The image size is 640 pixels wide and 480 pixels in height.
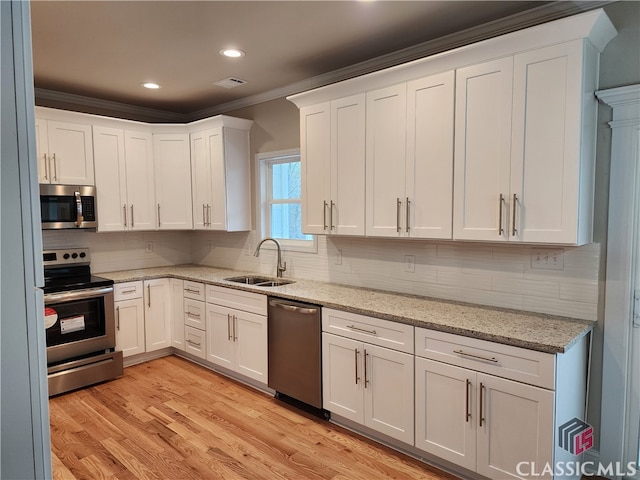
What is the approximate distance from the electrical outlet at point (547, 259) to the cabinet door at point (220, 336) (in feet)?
7.98

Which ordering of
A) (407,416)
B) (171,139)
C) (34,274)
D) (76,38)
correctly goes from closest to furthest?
(34,274) < (407,416) < (76,38) < (171,139)

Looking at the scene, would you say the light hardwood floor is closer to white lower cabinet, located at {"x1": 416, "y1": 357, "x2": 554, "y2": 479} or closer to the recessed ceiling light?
white lower cabinet, located at {"x1": 416, "y1": 357, "x2": 554, "y2": 479}

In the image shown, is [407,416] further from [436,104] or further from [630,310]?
[436,104]

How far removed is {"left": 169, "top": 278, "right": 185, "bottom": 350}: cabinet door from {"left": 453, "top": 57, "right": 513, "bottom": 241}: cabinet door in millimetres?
2886

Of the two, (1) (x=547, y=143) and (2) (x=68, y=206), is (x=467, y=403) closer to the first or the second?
(1) (x=547, y=143)

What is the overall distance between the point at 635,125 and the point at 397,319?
1634mm

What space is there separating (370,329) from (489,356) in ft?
2.48

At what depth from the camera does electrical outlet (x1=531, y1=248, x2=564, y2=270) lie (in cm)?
243

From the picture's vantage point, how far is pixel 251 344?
3.50 m

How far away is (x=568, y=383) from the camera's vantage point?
209 cm

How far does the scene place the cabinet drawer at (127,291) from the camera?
3.92 metres

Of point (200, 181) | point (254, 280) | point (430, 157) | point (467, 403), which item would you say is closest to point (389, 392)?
point (467, 403)

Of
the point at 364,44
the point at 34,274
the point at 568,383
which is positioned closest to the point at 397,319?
the point at 568,383

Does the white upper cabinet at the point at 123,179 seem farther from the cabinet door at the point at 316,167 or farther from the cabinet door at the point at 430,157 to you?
the cabinet door at the point at 430,157
